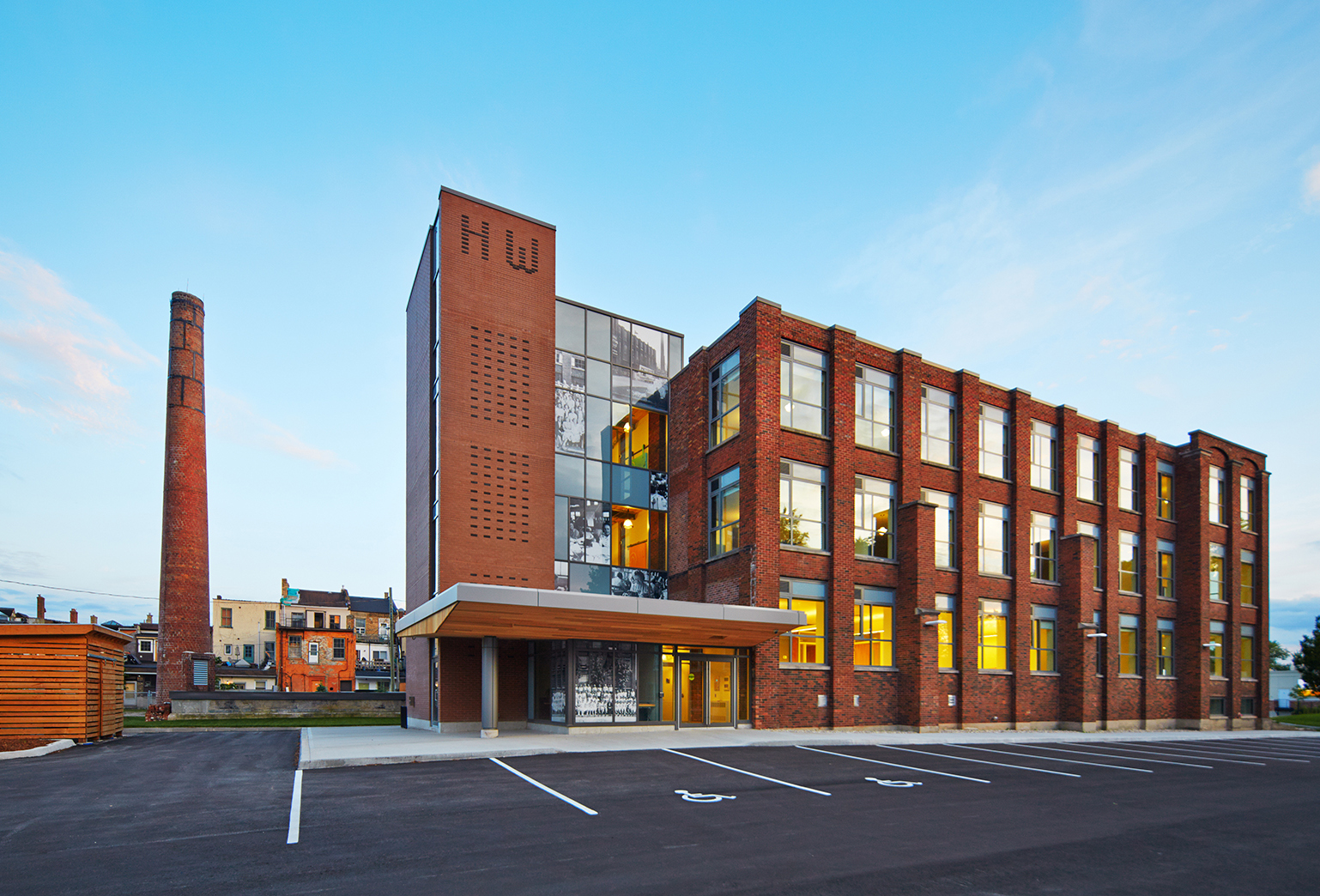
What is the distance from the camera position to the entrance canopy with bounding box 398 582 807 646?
17.3 meters

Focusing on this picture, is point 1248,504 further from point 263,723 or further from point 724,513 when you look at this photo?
point 263,723

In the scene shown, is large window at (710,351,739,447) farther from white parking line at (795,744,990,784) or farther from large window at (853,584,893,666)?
white parking line at (795,744,990,784)

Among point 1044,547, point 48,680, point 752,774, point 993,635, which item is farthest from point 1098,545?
point 48,680

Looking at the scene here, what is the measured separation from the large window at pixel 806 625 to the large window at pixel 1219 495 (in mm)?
21617

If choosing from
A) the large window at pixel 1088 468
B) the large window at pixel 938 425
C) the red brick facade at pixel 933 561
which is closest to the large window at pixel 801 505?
the red brick facade at pixel 933 561

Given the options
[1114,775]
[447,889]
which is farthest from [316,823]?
[1114,775]

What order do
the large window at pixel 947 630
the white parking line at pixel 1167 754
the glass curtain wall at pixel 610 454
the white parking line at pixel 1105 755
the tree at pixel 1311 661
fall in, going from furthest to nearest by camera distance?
the tree at pixel 1311 661 → the large window at pixel 947 630 → the glass curtain wall at pixel 610 454 → the white parking line at pixel 1167 754 → the white parking line at pixel 1105 755

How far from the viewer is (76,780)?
1323 centimetres

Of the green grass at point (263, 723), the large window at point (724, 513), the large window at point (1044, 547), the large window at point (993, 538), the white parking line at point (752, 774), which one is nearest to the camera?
the white parking line at point (752, 774)

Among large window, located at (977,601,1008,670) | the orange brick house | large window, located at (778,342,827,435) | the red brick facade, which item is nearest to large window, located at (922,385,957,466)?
the red brick facade

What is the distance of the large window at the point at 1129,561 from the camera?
3142 cm

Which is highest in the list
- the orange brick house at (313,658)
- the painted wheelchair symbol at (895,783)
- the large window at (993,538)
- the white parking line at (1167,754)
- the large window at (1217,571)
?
the large window at (993,538)

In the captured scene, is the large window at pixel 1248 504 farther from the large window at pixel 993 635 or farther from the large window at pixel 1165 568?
the large window at pixel 993 635

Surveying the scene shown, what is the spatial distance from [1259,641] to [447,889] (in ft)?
132
